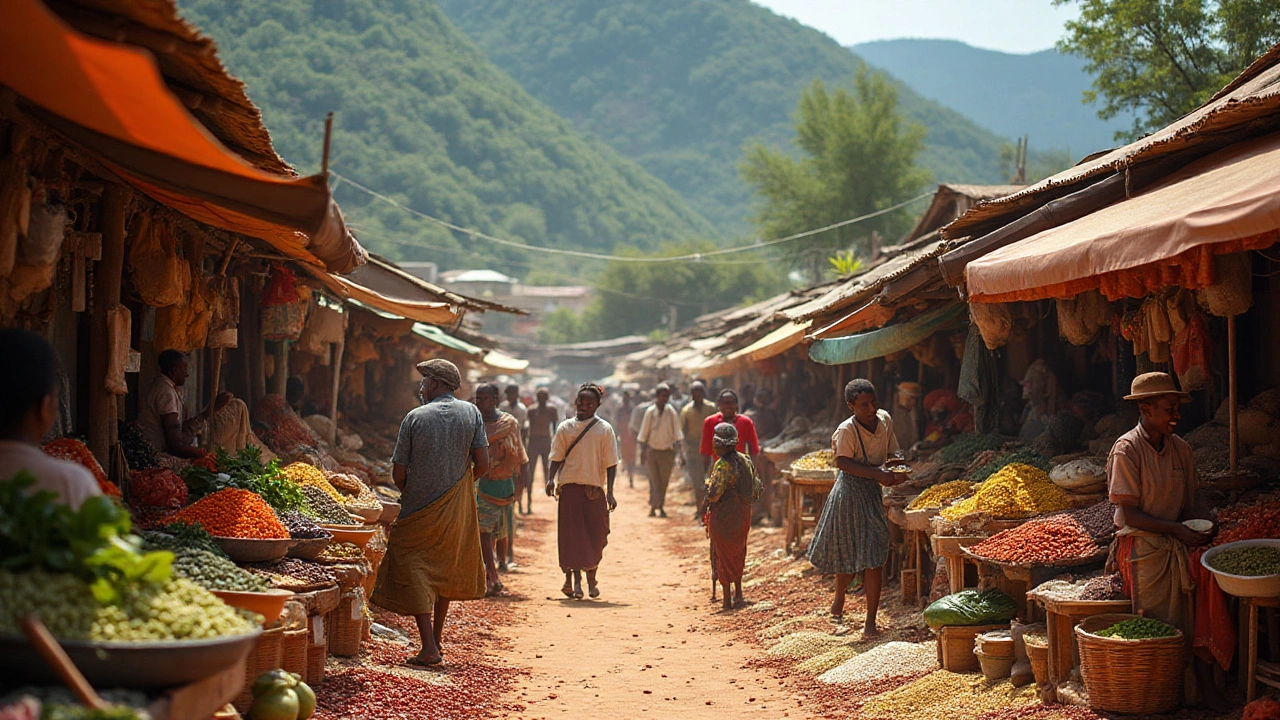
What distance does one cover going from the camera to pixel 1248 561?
6.17 m

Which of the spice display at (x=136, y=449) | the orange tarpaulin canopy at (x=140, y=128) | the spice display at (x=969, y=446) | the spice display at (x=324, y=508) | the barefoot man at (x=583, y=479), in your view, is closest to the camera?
the orange tarpaulin canopy at (x=140, y=128)

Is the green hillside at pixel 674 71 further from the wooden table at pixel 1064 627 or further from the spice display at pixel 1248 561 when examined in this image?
the spice display at pixel 1248 561

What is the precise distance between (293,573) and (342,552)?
3.06ft

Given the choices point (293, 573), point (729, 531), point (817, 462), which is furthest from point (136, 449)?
point (817, 462)

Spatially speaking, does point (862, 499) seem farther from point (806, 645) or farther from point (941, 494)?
point (806, 645)

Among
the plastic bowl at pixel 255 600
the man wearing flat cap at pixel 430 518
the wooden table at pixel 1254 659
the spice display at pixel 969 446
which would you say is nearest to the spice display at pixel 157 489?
the plastic bowl at pixel 255 600

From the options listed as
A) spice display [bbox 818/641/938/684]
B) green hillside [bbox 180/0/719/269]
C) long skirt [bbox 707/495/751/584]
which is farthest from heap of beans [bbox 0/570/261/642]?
green hillside [bbox 180/0/719/269]

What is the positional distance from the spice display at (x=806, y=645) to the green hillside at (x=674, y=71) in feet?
409

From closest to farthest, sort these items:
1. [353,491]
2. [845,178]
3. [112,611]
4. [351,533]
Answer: [112,611] < [351,533] < [353,491] < [845,178]

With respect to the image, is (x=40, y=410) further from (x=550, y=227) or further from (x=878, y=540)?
(x=550, y=227)

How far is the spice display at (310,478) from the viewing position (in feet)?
28.7

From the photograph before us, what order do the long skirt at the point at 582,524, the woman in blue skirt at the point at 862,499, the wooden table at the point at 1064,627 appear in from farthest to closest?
the long skirt at the point at 582,524
the woman in blue skirt at the point at 862,499
the wooden table at the point at 1064,627

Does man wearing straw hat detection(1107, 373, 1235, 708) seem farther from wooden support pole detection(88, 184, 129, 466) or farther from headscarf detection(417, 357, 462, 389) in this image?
wooden support pole detection(88, 184, 129, 466)

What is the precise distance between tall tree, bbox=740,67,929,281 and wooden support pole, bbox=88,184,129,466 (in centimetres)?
4369
